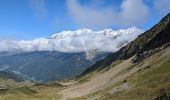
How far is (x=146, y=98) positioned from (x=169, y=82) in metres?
22.3

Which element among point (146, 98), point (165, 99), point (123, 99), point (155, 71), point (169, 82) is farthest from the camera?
point (155, 71)

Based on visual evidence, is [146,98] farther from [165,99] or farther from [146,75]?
[146,75]

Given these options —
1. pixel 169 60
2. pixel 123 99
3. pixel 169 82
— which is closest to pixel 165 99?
pixel 123 99

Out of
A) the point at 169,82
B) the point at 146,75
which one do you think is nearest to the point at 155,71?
the point at 146,75

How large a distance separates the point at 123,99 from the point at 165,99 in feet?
133

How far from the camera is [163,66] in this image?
172375 millimetres

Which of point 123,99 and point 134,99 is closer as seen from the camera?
point 134,99

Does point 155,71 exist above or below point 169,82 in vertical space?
above

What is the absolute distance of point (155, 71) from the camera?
171625 millimetres

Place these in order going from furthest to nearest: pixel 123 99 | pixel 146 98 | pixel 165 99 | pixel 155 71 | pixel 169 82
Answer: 1. pixel 155 71
2. pixel 169 82
3. pixel 123 99
4. pixel 146 98
5. pixel 165 99

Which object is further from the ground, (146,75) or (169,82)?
(146,75)

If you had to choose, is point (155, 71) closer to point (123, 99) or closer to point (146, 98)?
point (123, 99)

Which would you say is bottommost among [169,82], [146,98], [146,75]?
[146,98]

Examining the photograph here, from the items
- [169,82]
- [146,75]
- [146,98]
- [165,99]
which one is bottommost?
[165,99]
